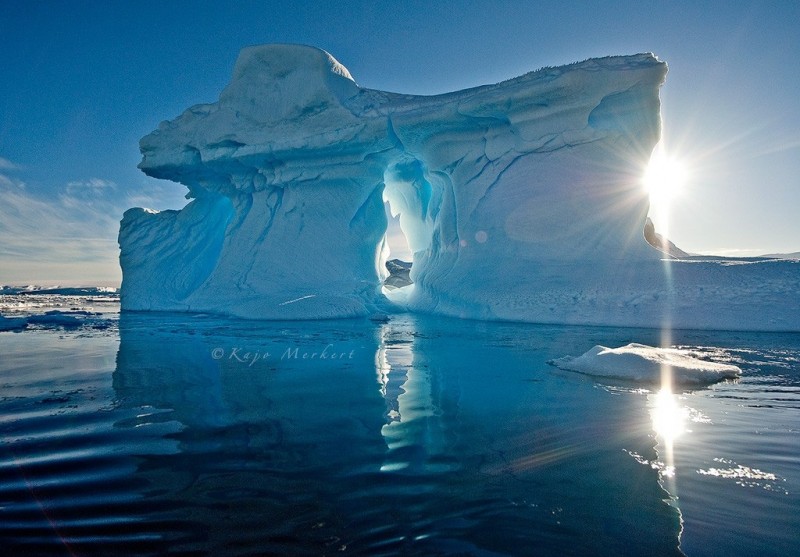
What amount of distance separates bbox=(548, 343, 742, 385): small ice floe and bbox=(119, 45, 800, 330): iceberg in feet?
15.5

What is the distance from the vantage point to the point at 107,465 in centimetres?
245

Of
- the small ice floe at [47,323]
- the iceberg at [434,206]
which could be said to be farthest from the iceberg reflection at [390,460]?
the small ice floe at [47,323]

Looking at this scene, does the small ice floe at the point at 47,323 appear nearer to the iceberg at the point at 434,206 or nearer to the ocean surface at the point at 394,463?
Result: the iceberg at the point at 434,206

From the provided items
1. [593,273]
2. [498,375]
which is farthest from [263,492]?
[593,273]

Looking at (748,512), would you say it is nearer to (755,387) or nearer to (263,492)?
(263,492)

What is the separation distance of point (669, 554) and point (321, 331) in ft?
27.2

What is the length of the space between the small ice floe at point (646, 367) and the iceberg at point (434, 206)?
4.73m

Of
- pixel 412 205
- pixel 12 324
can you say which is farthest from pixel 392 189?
pixel 12 324

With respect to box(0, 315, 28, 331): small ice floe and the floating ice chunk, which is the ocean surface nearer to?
box(0, 315, 28, 331): small ice floe

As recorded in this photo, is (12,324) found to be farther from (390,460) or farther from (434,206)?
(434,206)

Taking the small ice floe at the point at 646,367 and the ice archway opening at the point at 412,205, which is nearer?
the small ice floe at the point at 646,367

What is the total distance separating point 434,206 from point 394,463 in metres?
14.2

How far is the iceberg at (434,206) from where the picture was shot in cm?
1004

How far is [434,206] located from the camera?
1625 cm
